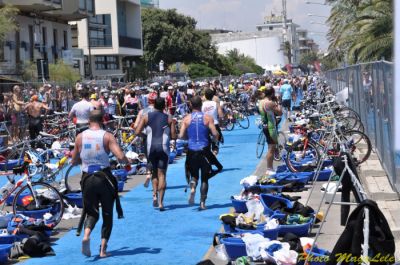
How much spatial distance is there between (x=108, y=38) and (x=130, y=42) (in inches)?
212

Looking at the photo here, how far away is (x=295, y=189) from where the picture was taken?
45.2ft

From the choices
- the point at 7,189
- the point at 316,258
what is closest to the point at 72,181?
the point at 7,189

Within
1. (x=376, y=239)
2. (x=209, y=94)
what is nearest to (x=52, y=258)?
(x=376, y=239)

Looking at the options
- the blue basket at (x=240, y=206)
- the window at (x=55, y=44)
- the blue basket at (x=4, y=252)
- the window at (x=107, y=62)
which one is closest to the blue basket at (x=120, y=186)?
the blue basket at (x=240, y=206)

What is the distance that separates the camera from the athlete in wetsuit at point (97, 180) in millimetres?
9500

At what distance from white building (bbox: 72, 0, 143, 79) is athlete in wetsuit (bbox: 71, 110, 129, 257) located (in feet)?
177

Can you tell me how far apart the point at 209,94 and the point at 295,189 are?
393cm

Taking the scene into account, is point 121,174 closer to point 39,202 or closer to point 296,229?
point 39,202

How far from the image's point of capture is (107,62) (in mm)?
70500

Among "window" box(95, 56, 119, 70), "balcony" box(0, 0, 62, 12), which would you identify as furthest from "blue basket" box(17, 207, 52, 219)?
"window" box(95, 56, 119, 70)

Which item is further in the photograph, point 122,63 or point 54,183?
point 122,63

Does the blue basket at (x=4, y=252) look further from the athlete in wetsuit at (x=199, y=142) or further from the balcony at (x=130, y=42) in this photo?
the balcony at (x=130, y=42)

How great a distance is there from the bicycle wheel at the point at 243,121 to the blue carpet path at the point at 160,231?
15469mm

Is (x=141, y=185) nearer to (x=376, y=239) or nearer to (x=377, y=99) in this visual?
(x=377, y=99)
